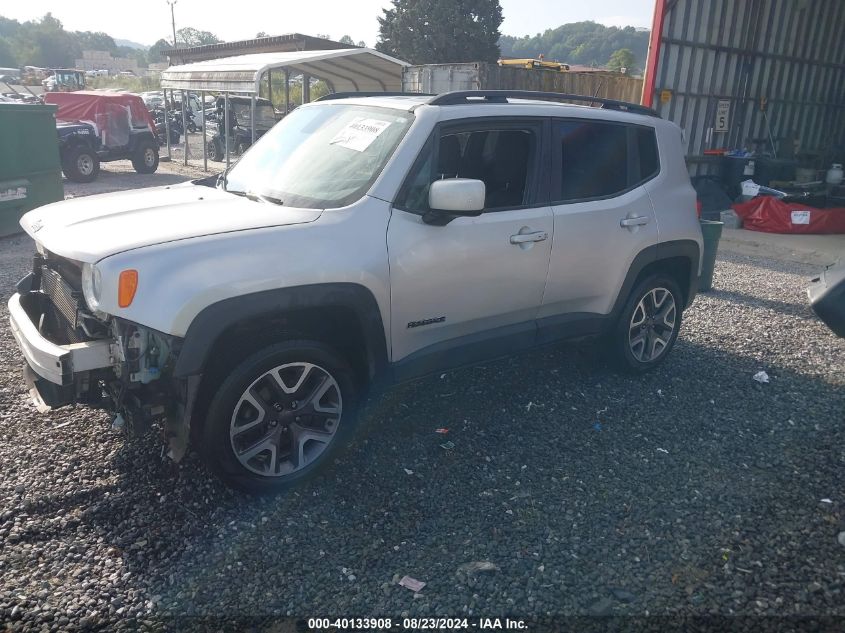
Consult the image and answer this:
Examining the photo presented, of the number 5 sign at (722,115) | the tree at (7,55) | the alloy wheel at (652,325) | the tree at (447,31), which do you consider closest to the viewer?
the alloy wheel at (652,325)

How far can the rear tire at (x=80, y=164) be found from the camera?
13.9 m

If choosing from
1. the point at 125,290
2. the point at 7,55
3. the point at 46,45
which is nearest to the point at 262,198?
the point at 125,290

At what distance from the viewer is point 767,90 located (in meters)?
14.2

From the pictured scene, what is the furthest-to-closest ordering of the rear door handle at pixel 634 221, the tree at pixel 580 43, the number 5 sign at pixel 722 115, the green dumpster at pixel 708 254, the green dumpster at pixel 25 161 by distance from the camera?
1. the tree at pixel 580 43
2. the number 5 sign at pixel 722 115
3. the green dumpster at pixel 25 161
4. the green dumpster at pixel 708 254
5. the rear door handle at pixel 634 221

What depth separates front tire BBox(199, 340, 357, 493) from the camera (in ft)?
10.0

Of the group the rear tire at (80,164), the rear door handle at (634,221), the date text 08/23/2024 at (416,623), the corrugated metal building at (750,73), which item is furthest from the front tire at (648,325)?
the rear tire at (80,164)

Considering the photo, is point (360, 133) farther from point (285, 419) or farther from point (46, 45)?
point (46, 45)

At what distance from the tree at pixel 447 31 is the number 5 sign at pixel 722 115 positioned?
94.4 ft

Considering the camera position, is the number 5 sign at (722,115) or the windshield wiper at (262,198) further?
the number 5 sign at (722,115)

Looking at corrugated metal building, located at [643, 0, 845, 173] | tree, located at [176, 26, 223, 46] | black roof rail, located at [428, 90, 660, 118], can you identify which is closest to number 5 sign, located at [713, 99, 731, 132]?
corrugated metal building, located at [643, 0, 845, 173]

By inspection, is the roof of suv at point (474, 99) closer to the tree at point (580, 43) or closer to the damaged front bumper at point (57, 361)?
the damaged front bumper at point (57, 361)

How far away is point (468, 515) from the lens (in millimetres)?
3252

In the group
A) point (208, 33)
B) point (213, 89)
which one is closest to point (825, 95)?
point (213, 89)

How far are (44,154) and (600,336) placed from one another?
8.72m
